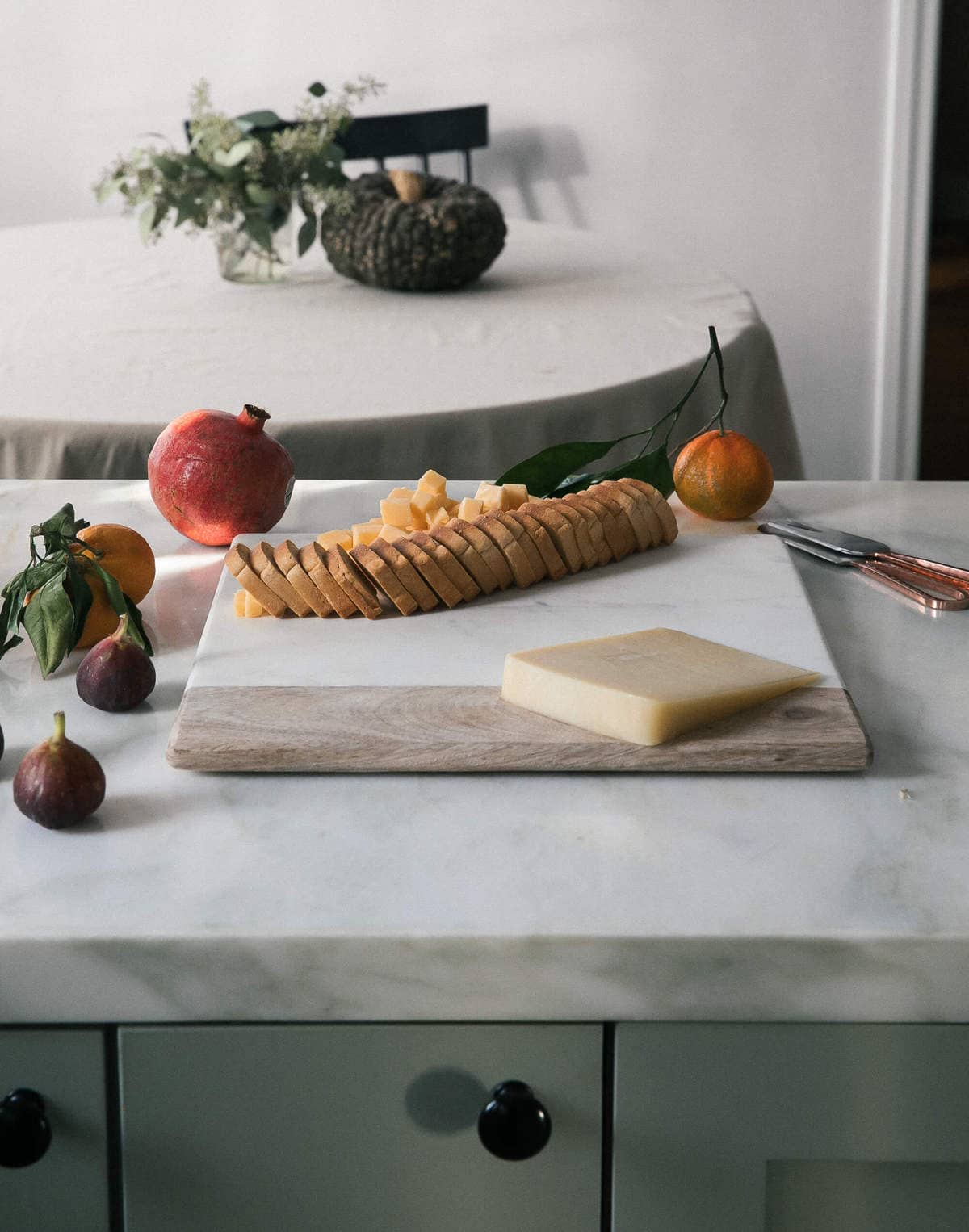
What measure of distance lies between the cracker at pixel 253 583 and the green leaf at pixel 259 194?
144 centimetres

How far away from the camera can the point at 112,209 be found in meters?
4.00

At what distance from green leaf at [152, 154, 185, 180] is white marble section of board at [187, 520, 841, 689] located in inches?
53.5

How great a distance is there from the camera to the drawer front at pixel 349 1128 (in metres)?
0.65

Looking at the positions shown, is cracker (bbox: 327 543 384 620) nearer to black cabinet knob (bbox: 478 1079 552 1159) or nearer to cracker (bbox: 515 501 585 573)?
cracker (bbox: 515 501 585 573)

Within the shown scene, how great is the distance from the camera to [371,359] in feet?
6.27

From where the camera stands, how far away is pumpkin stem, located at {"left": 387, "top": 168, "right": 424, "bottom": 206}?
2232 mm

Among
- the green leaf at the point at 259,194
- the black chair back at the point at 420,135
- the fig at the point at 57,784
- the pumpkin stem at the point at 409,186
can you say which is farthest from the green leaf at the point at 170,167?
the fig at the point at 57,784

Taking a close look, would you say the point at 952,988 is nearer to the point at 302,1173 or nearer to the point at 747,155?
the point at 302,1173

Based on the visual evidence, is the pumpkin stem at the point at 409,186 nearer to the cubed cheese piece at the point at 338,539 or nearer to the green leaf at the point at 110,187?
the green leaf at the point at 110,187

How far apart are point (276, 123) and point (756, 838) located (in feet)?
6.39

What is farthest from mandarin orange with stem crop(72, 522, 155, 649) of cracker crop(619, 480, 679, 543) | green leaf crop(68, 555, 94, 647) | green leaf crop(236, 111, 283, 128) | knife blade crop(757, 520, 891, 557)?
green leaf crop(236, 111, 283, 128)

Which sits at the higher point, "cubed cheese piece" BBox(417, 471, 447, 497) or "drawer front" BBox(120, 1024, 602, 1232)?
"cubed cheese piece" BBox(417, 471, 447, 497)

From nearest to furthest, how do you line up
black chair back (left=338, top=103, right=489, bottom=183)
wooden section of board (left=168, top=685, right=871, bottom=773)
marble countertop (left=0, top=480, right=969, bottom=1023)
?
marble countertop (left=0, top=480, right=969, bottom=1023), wooden section of board (left=168, top=685, right=871, bottom=773), black chair back (left=338, top=103, right=489, bottom=183)

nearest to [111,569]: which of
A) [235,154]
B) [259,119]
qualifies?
[235,154]
